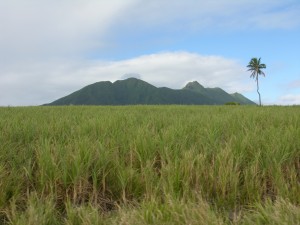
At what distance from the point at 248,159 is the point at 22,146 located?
10.1 feet

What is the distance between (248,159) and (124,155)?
1511 millimetres

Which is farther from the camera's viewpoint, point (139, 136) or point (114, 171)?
point (139, 136)

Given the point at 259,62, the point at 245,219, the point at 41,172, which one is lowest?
the point at 245,219

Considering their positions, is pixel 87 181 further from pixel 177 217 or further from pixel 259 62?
pixel 259 62

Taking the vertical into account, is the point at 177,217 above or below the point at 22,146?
below

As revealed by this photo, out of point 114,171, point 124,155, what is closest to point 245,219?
point 114,171

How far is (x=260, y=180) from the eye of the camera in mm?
3277

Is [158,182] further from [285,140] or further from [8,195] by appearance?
[285,140]

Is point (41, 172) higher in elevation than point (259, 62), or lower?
lower

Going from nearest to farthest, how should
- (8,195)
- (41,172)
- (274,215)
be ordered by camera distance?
(274,215) < (8,195) < (41,172)

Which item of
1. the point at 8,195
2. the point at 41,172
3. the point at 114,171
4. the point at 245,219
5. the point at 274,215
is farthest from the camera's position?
the point at 114,171

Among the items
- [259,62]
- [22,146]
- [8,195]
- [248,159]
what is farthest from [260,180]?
[259,62]

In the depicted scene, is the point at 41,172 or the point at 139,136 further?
the point at 139,136

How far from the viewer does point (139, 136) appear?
14.1ft
